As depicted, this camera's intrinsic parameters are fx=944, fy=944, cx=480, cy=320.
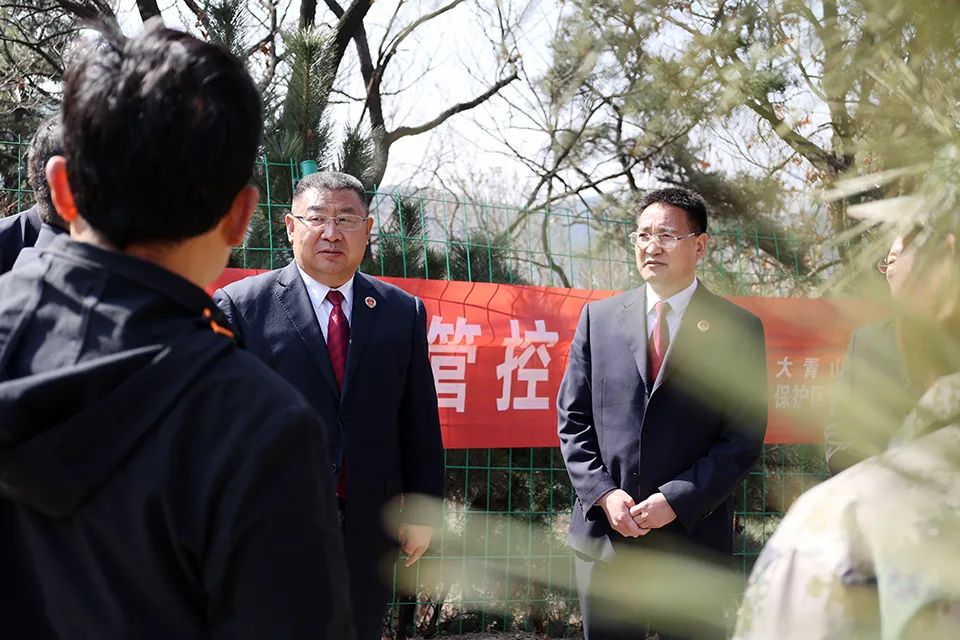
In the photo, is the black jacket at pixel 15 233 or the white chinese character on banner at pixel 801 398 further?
the black jacket at pixel 15 233

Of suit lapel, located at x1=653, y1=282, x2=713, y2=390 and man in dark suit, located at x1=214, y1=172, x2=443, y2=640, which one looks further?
suit lapel, located at x1=653, y1=282, x2=713, y2=390

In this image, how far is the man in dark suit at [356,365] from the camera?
262cm

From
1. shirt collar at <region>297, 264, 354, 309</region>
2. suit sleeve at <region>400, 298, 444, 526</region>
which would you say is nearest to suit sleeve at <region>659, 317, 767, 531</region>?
suit sleeve at <region>400, 298, 444, 526</region>

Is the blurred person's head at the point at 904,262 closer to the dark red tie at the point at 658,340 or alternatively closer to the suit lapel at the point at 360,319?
the suit lapel at the point at 360,319

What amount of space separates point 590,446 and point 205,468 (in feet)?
7.35

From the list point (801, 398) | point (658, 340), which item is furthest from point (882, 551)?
point (658, 340)

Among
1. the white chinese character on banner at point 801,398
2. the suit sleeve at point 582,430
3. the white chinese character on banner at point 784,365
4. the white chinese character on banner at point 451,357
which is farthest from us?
the white chinese character on banner at point 784,365

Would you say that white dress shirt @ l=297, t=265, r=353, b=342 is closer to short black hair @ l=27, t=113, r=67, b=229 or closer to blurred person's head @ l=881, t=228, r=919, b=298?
short black hair @ l=27, t=113, r=67, b=229

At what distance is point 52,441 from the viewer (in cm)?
89

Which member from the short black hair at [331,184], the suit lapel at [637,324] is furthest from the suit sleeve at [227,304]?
the suit lapel at [637,324]

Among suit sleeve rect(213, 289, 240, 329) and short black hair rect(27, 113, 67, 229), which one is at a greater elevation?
short black hair rect(27, 113, 67, 229)

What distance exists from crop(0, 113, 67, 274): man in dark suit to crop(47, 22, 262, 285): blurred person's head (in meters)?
0.91

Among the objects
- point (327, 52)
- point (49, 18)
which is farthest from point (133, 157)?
point (49, 18)

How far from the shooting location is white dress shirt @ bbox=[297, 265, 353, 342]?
2.75 meters
